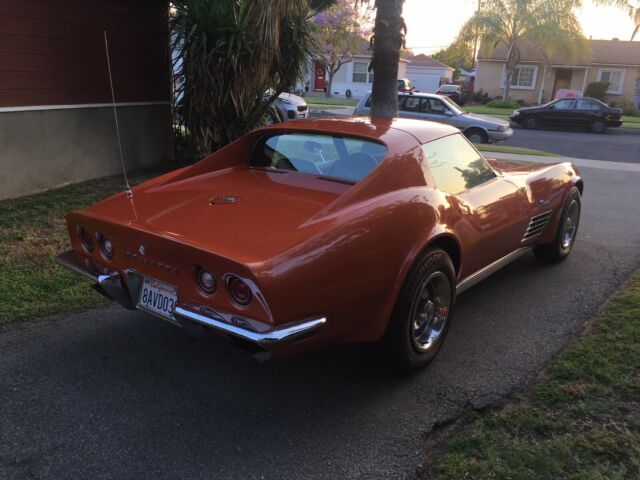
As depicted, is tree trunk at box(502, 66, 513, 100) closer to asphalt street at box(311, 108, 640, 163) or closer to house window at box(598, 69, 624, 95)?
house window at box(598, 69, 624, 95)

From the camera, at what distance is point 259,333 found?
2.44m

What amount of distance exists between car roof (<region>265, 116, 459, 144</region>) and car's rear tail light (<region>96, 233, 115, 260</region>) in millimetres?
1540

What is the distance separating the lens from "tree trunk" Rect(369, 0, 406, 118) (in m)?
7.43

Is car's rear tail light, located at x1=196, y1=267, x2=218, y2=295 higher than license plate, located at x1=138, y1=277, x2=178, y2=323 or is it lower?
higher

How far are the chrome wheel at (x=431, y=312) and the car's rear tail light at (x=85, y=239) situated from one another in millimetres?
1984

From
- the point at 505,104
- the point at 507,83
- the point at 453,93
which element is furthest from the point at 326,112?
the point at 507,83

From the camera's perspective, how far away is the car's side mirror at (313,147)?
→ 382 centimetres

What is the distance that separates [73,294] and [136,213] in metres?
1.60

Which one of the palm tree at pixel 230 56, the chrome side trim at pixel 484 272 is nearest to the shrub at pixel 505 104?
the palm tree at pixel 230 56

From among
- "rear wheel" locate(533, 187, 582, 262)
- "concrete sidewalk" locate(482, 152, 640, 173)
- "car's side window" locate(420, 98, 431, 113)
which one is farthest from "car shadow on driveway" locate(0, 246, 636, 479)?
"car's side window" locate(420, 98, 431, 113)

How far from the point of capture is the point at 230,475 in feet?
8.04

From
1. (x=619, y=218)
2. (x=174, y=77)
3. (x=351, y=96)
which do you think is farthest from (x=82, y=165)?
(x=351, y=96)

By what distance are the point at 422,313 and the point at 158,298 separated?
1532 millimetres

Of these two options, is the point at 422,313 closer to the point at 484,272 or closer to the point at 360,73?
the point at 484,272
